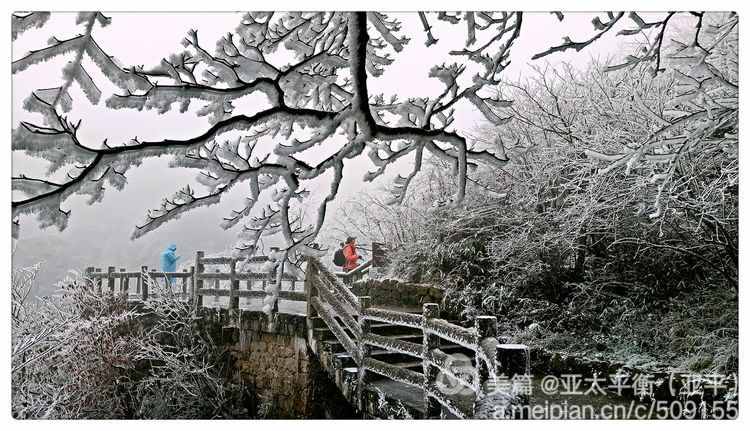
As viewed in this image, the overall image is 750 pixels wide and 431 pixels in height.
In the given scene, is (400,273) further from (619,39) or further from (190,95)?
(190,95)

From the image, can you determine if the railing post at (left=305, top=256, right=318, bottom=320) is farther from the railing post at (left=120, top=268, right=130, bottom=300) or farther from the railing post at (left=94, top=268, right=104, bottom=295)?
the railing post at (left=94, top=268, right=104, bottom=295)

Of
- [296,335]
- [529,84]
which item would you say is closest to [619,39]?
[529,84]

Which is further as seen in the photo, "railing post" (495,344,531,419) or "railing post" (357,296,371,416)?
"railing post" (357,296,371,416)

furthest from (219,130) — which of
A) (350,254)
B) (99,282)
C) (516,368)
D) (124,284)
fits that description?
→ (124,284)

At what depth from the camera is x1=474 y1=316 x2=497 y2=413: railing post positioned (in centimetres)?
210

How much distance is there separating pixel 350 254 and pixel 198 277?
1469 mm

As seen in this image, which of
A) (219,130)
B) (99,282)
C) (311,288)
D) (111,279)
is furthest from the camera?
(111,279)

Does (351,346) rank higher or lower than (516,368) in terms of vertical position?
lower

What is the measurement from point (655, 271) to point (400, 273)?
2.22m

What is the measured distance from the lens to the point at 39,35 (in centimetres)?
236

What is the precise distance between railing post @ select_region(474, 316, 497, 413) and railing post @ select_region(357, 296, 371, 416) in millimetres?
1280

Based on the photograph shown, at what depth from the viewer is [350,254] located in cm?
505

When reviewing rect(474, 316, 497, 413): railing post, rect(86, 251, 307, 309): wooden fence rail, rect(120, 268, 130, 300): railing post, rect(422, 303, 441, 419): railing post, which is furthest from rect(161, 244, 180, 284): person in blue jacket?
rect(474, 316, 497, 413): railing post

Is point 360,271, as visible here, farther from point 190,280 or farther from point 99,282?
point 99,282
